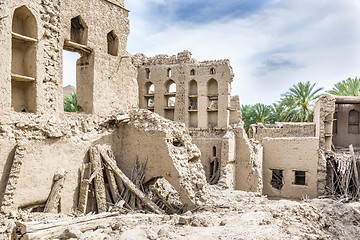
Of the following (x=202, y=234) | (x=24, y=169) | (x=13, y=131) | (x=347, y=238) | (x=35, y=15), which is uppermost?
(x=35, y=15)

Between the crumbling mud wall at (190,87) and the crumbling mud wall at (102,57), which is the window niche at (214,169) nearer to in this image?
the crumbling mud wall at (190,87)

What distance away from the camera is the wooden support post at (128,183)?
10230mm

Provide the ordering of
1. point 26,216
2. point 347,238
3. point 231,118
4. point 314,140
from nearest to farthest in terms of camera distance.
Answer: point 347,238 → point 26,216 → point 314,140 → point 231,118

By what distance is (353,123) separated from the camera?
69.8 feet

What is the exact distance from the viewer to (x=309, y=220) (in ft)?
26.9

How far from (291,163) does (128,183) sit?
11.6 meters

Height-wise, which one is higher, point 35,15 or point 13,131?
point 35,15

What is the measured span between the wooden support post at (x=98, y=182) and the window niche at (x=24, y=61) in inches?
100

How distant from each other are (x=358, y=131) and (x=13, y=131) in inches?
854

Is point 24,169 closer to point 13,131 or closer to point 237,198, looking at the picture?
point 13,131

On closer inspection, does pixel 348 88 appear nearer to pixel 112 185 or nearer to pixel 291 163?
pixel 291 163

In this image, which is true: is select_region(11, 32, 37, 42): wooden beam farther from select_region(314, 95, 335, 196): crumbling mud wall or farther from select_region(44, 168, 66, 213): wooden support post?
select_region(314, 95, 335, 196): crumbling mud wall

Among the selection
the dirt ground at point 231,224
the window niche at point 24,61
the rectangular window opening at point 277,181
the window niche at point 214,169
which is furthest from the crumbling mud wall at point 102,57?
the rectangular window opening at point 277,181

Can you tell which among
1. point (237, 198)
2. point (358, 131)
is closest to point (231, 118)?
point (358, 131)
